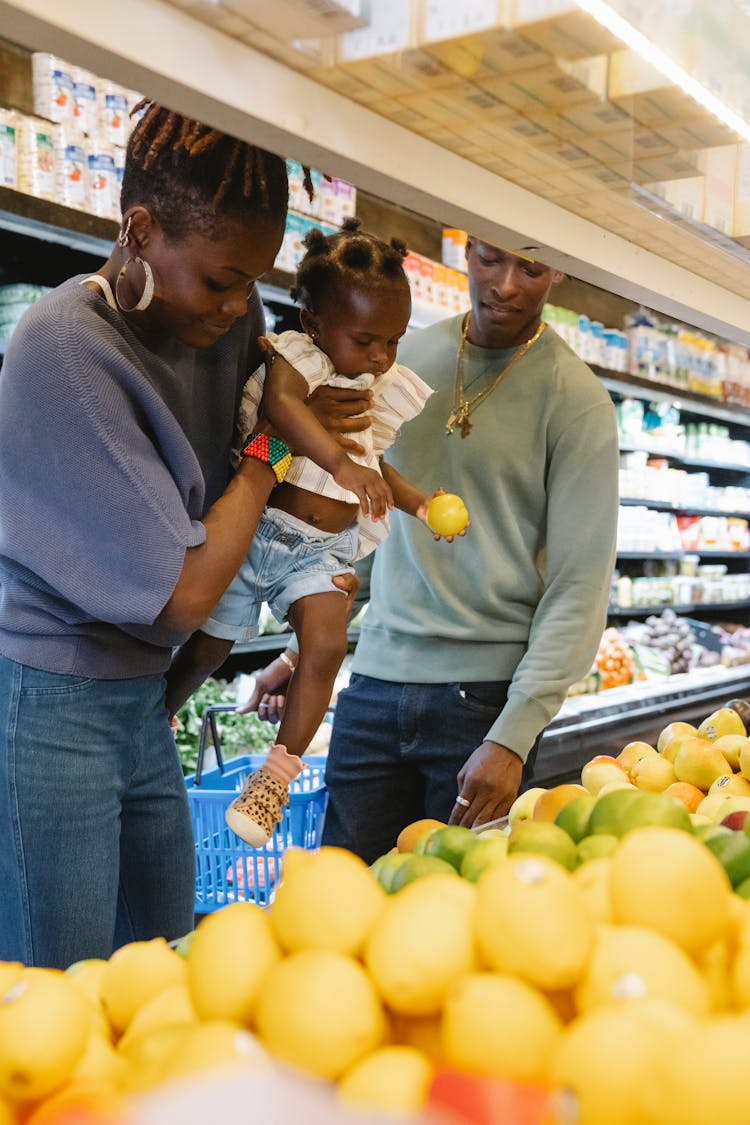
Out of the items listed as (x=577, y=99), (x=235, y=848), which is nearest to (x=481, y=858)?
Answer: (x=577, y=99)

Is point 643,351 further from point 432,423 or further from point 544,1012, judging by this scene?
point 544,1012

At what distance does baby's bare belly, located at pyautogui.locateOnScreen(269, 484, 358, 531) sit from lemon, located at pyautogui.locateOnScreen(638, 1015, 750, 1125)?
1.56m

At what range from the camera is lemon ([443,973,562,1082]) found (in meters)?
0.75

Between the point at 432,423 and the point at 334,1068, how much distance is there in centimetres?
192

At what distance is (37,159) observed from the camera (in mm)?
3020

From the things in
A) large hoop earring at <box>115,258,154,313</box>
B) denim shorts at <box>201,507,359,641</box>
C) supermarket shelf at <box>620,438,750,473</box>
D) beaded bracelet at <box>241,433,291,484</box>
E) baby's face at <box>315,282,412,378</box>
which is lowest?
denim shorts at <box>201,507,359,641</box>

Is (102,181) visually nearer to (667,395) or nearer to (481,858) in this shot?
(481,858)

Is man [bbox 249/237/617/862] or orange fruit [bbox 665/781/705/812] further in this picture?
man [bbox 249/237/617/862]

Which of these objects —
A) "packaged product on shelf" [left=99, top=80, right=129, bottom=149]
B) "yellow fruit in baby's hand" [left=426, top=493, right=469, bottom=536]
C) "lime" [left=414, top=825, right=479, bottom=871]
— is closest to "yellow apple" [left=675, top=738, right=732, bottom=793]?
"yellow fruit in baby's hand" [left=426, top=493, right=469, bottom=536]

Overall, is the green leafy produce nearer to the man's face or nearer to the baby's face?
the man's face

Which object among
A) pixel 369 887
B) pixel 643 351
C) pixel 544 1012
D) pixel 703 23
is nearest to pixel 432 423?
pixel 703 23

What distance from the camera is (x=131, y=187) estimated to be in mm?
1577

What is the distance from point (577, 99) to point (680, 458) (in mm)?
6180

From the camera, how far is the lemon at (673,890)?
2.88 ft
